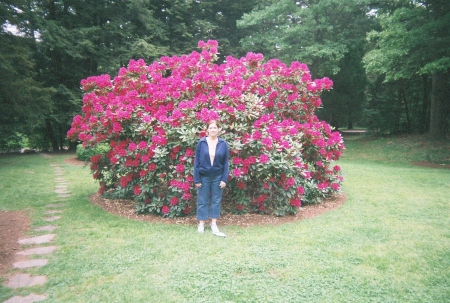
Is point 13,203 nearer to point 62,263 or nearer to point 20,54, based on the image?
point 62,263

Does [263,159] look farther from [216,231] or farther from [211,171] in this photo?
[216,231]

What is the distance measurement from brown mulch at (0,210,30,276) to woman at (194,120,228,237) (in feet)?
7.70

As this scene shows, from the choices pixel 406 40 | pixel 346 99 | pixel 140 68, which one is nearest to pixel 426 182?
pixel 406 40

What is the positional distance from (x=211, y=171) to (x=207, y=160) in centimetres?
18

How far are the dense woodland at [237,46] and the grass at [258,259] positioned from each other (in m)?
9.07

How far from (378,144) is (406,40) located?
6.44 meters

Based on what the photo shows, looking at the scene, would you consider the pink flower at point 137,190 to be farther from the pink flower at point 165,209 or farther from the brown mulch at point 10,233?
the brown mulch at point 10,233

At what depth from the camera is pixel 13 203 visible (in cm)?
609

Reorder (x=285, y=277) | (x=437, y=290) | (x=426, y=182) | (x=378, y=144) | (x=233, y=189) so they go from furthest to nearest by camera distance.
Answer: (x=378, y=144) → (x=426, y=182) → (x=233, y=189) → (x=285, y=277) → (x=437, y=290)

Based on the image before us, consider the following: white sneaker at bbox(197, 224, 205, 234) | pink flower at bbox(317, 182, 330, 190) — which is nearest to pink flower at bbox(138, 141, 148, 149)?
white sneaker at bbox(197, 224, 205, 234)

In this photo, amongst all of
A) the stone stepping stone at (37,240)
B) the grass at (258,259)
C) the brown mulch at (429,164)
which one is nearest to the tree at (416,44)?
the brown mulch at (429,164)

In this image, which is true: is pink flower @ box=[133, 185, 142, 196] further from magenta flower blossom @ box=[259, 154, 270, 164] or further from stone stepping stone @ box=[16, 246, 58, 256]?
magenta flower blossom @ box=[259, 154, 270, 164]

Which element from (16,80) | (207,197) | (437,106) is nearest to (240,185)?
(207,197)

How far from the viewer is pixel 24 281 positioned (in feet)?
10.1
